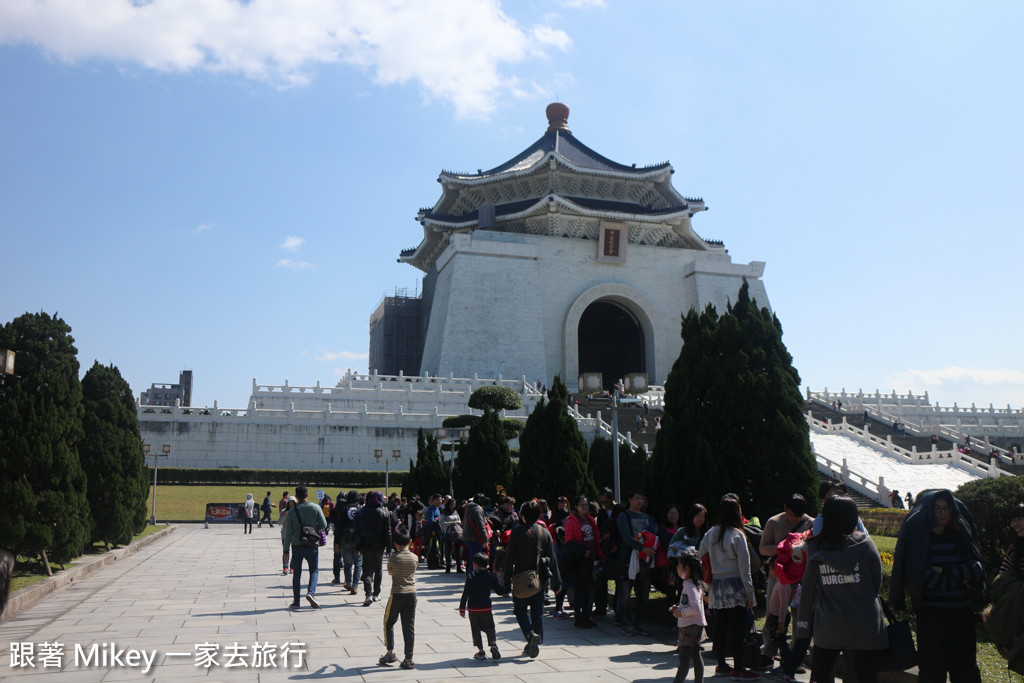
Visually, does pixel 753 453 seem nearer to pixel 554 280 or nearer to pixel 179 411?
pixel 179 411

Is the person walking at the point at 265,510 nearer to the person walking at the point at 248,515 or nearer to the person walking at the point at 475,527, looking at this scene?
the person walking at the point at 248,515

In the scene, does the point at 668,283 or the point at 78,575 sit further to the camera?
the point at 668,283

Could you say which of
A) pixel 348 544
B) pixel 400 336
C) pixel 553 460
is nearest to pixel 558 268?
pixel 400 336

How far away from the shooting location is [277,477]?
2241 cm

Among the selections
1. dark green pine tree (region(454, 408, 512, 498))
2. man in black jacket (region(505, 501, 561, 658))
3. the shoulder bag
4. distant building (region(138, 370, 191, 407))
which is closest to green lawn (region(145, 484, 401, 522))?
dark green pine tree (region(454, 408, 512, 498))

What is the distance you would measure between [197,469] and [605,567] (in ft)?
58.5

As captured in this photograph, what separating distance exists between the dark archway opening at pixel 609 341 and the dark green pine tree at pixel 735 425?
27509mm

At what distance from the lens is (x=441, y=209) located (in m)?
38.4

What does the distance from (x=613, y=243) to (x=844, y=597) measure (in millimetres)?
31013

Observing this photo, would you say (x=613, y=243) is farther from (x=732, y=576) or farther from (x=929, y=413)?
(x=732, y=576)

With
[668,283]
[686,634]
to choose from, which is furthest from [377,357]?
[686,634]

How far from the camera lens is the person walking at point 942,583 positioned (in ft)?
12.5

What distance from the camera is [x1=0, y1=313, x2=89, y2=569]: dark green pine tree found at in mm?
8930

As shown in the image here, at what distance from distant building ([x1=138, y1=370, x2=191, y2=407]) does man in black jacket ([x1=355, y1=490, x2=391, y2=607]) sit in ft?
260
